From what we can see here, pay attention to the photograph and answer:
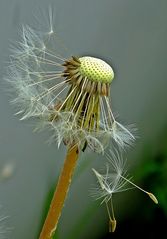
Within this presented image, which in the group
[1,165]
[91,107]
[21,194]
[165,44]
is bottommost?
[21,194]

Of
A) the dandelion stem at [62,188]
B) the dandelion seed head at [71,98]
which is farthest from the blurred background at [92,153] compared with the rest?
the dandelion stem at [62,188]

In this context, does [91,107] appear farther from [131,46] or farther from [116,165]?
[131,46]

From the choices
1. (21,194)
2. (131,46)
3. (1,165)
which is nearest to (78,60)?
(1,165)

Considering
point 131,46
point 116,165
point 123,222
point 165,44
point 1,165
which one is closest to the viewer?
point 116,165

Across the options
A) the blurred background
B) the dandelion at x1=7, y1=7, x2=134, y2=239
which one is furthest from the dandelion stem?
the blurred background

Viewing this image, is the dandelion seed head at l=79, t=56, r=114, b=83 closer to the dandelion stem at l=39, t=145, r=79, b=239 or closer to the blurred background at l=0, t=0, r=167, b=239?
the dandelion stem at l=39, t=145, r=79, b=239

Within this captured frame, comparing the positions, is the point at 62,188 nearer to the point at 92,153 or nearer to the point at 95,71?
the point at 95,71
